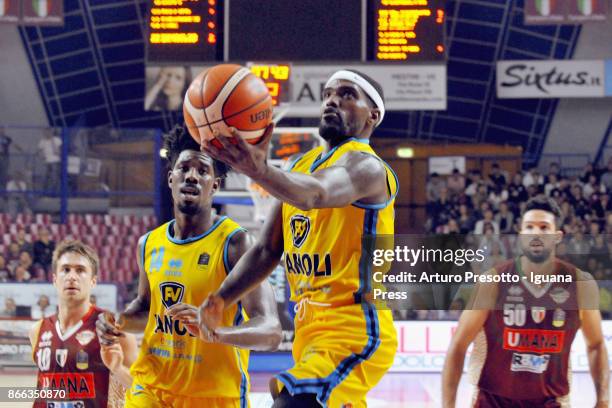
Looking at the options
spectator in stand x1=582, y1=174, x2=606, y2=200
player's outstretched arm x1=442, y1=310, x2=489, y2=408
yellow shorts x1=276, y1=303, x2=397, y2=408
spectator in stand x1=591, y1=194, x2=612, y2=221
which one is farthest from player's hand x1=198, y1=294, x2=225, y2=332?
spectator in stand x1=582, y1=174, x2=606, y2=200

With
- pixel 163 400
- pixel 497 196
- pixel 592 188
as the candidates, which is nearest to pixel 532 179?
pixel 497 196

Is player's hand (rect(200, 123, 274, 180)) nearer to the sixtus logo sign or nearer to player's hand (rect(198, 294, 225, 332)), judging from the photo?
player's hand (rect(198, 294, 225, 332))

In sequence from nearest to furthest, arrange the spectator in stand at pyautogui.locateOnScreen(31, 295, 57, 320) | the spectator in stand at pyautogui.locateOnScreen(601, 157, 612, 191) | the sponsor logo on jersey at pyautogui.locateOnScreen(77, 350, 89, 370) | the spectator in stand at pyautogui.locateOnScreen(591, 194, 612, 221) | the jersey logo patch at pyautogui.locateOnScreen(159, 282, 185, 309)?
the jersey logo patch at pyautogui.locateOnScreen(159, 282, 185, 309), the sponsor logo on jersey at pyautogui.locateOnScreen(77, 350, 89, 370), the spectator in stand at pyautogui.locateOnScreen(31, 295, 57, 320), the spectator in stand at pyautogui.locateOnScreen(591, 194, 612, 221), the spectator in stand at pyautogui.locateOnScreen(601, 157, 612, 191)

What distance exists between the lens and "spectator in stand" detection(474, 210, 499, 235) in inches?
641

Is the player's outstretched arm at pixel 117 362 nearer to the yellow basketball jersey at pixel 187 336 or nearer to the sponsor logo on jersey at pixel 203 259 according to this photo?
the yellow basketball jersey at pixel 187 336

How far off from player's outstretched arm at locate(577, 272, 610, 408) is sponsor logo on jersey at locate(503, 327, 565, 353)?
0.16 metres

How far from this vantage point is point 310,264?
143 inches

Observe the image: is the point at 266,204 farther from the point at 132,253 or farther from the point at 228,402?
the point at 228,402

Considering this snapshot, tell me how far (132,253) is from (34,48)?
589 centimetres

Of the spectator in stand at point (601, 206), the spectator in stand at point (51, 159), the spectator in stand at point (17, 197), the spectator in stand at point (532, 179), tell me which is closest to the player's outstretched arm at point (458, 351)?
the spectator in stand at point (51, 159)

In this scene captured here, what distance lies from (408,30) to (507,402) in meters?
7.94

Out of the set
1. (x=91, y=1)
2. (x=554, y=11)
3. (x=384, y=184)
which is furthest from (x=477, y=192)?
(x=384, y=184)

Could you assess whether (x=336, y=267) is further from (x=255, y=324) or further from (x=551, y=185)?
(x=551, y=185)

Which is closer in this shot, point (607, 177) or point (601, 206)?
point (601, 206)
